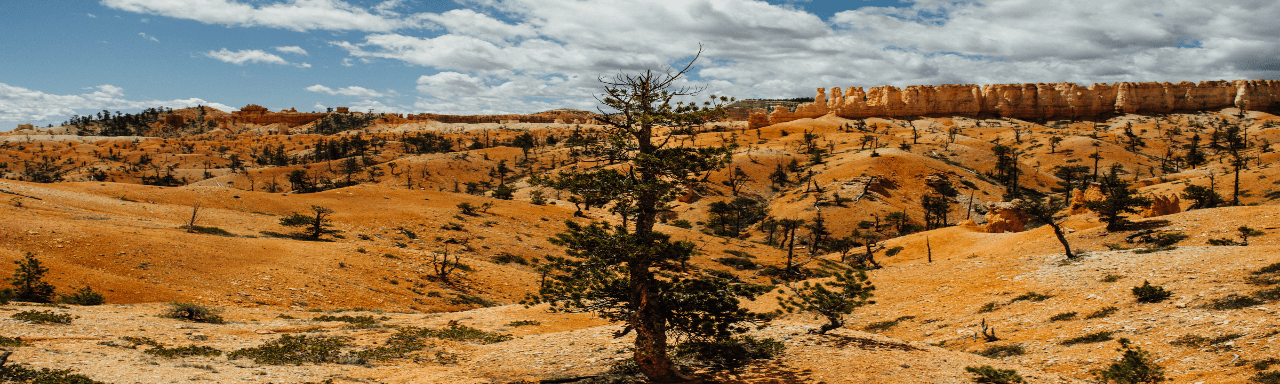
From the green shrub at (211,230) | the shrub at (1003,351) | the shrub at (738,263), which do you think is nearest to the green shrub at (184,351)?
the shrub at (1003,351)

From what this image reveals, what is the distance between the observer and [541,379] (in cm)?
1330

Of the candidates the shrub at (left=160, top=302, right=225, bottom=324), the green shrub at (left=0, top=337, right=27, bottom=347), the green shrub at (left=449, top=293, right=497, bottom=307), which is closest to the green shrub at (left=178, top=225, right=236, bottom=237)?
the green shrub at (left=449, top=293, right=497, bottom=307)

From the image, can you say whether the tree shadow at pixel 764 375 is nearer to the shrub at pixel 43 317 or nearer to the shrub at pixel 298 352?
the shrub at pixel 298 352

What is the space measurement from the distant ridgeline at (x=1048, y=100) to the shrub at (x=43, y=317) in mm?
131874

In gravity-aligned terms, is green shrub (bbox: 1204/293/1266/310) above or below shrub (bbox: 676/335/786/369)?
above

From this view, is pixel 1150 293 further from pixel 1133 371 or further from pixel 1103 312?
pixel 1133 371

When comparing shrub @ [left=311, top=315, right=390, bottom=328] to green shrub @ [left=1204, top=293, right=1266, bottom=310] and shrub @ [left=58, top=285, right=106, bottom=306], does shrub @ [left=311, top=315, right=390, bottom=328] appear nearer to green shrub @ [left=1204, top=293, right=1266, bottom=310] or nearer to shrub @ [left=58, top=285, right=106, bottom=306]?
shrub @ [left=58, top=285, right=106, bottom=306]

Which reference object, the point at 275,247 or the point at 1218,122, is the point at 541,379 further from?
the point at 1218,122

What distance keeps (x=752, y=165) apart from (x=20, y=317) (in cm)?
7992

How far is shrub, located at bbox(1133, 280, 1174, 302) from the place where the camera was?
16.4m

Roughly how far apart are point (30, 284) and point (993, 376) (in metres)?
27.9

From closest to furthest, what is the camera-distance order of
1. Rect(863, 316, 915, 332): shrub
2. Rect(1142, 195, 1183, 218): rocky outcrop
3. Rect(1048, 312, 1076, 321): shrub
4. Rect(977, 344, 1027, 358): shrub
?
Rect(977, 344, 1027, 358): shrub, Rect(1048, 312, 1076, 321): shrub, Rect(863, 316, 915, 332): shrub, Rect(1142, 195, 1183, 218): rocky outcrop

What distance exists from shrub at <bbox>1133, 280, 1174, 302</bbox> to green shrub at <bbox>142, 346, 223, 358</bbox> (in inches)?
978

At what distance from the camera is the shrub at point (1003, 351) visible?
1552cm
